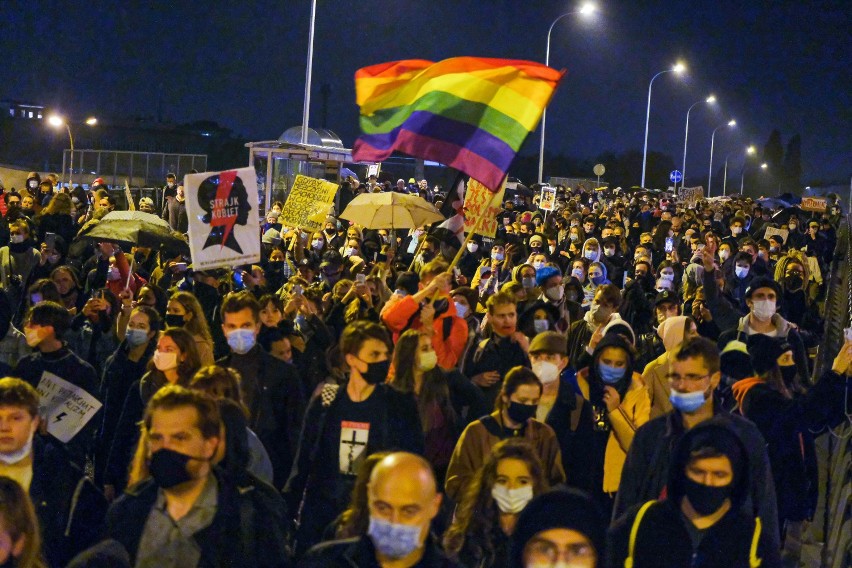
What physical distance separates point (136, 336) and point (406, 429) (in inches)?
94.7

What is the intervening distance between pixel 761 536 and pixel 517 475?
34.6 inches

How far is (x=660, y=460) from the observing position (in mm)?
5234

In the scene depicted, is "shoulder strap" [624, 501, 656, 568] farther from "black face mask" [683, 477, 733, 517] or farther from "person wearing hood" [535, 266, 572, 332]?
"person wearing hood" [535, 266, 572, 332]

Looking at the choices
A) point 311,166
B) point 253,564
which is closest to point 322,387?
point 253,564

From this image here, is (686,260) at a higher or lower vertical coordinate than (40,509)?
higher

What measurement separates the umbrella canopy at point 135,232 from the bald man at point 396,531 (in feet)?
28.7

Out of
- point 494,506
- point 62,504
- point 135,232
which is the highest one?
point 135,232

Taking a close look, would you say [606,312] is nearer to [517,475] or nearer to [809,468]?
[809,468]

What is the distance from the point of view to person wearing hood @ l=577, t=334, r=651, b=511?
21.8 feet

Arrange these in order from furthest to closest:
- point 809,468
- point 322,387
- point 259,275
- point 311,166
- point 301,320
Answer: point 311,166, point 259,275, point 301,320, point 809,468, point 322,387

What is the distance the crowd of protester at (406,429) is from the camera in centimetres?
409

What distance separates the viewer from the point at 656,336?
32.3 ft

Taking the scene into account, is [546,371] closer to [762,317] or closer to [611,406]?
[611,406]

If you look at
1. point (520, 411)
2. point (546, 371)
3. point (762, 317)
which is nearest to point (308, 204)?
point (762, 317)
